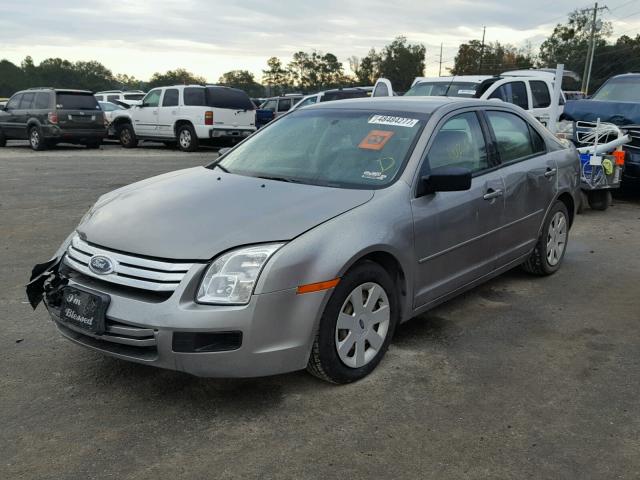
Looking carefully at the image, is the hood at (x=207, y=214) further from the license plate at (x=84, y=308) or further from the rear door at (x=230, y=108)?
the rear door at (x=230, y=108)

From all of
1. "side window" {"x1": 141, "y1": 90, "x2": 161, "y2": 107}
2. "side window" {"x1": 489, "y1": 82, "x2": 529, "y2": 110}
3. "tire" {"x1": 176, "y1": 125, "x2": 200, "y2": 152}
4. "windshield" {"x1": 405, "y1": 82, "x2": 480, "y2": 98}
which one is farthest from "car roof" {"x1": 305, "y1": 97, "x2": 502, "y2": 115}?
"side window" {"x1": 141, "y1": 90, "x2": 161, "y2": 107}

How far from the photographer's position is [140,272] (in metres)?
3.09

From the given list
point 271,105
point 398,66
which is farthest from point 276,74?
point 271,105

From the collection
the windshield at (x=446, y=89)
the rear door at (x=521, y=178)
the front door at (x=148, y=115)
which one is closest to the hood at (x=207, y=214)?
the rear door at (x=521, y=178)

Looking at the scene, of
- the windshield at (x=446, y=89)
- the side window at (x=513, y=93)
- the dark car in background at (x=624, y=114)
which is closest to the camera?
the dark car in background at (x=624, y=114)

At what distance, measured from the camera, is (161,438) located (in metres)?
2.96

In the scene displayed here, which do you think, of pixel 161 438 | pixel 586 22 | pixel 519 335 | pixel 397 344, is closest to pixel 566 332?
pixel 519 335

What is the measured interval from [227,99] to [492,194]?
552 inches

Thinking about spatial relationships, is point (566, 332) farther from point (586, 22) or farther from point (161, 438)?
point (586, 22)

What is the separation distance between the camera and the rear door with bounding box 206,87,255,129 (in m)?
17.2

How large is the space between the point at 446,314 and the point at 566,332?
85cm

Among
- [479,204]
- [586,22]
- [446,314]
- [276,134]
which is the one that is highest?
[586,22]

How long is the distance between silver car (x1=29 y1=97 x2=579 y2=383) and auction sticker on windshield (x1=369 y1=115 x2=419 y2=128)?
0.04 ft

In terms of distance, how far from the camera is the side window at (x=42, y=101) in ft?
57.5
